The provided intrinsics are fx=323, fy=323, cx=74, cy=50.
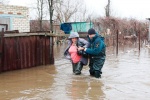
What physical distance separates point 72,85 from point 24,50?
401cm

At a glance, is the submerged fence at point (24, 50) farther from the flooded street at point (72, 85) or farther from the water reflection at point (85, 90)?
the water reflection at point (85, 90)

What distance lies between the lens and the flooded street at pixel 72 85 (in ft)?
23.7

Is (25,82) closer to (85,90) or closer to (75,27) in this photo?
(85,90)

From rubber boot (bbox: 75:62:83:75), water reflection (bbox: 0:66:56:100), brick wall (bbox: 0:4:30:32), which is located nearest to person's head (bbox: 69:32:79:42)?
rubber boot (bbox: 75:62:83:75)

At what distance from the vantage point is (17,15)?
19453mm

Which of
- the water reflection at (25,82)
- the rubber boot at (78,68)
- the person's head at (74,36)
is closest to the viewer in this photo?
the water reflection at (25,82)

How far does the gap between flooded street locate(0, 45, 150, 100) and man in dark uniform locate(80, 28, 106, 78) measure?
0.33 meters

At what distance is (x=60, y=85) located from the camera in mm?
8602

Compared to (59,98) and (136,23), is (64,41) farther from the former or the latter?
(59,98)

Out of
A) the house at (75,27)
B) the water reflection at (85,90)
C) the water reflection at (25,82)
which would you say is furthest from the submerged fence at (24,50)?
the house at (75,27)

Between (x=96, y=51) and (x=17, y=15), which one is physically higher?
(x=17, y=15)

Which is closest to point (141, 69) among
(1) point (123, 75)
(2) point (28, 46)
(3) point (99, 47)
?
(1) point (123, 75)

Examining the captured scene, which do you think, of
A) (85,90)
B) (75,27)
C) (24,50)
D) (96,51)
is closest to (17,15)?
(75,27)

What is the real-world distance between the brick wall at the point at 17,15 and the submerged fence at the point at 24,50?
21.2 feet
